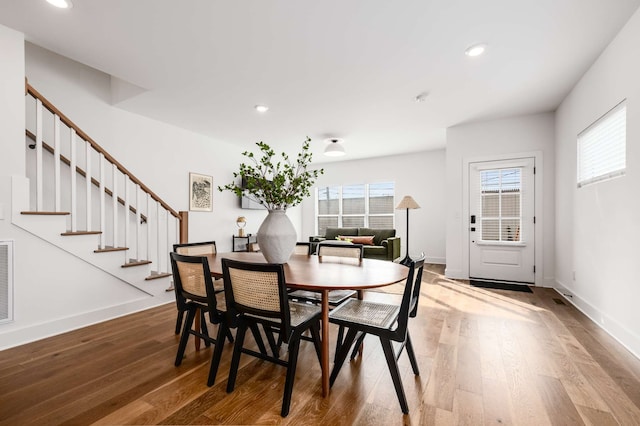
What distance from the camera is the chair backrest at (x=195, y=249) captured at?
2653 mm

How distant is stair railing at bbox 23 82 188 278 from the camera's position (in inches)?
103

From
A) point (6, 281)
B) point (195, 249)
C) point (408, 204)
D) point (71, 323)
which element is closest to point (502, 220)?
point (408, 204)

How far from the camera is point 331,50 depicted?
259 cm

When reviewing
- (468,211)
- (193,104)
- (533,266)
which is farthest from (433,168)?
(193,104)

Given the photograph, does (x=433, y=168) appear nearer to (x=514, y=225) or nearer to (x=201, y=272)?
(x=514, y=225)

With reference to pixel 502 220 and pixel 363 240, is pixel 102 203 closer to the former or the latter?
pixel 363 240

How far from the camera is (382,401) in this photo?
164 cm

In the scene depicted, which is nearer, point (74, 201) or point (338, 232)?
point (74, 201)

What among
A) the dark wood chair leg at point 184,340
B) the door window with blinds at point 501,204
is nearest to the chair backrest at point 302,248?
the dark wood chair leg at point 184,340

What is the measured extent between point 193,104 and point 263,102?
0.95 m

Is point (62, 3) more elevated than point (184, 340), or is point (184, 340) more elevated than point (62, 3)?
point (62, 3)

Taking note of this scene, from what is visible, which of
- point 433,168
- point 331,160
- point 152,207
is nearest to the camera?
point 152,207

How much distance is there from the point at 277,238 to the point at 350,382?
1.07m

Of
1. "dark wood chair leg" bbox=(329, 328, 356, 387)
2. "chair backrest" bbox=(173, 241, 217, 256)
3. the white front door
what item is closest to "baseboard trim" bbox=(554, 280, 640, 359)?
the white front door
